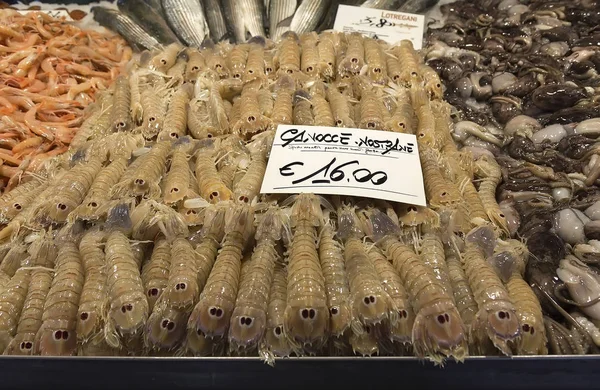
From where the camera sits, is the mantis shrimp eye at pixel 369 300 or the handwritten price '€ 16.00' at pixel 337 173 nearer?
the mantis shrimp eye at pixel 369 300

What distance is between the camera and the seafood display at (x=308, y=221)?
1.39 metres

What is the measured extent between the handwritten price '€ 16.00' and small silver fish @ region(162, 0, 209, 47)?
1861mm

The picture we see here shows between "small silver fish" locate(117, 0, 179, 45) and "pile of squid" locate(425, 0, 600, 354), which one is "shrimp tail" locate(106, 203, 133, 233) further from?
"small silver fish" locate(117, 0, 179, 45)

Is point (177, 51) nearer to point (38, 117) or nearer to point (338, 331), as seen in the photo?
point (38, 117)

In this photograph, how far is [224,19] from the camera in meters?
3.50

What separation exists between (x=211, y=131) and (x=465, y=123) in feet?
4.17

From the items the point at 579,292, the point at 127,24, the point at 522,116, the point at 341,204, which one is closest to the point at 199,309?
the point at 341,204

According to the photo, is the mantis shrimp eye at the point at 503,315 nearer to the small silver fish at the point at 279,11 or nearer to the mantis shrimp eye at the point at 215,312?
the mantis shrimp eye at the point at 215,312

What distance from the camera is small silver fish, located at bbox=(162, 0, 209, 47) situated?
338cm

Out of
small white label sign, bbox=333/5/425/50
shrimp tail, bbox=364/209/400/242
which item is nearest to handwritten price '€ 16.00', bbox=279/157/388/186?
shrimp tail, bbox=364/209/400/242

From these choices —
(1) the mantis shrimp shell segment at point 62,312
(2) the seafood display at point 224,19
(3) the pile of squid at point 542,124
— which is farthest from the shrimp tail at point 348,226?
(2) the seafood display at point 224,19

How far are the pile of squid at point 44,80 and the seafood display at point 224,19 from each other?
0.65ft

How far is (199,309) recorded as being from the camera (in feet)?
4.52

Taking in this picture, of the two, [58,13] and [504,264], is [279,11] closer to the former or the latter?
[58,13]
